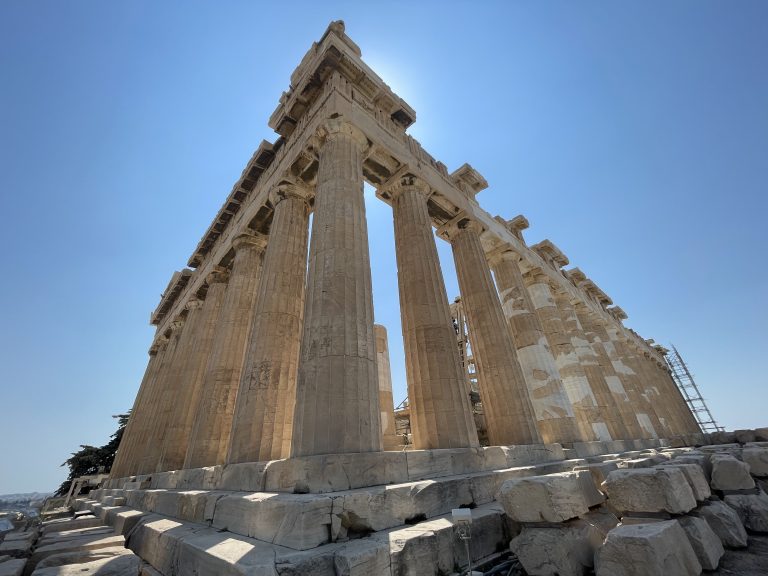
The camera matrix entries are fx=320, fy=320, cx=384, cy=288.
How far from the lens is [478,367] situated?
1043 centimetres

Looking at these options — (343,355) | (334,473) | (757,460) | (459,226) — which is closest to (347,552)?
(334,473)

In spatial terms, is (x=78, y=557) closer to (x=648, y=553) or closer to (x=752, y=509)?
(x=648, y=553)

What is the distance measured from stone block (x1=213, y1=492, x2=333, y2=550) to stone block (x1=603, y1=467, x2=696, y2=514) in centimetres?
326

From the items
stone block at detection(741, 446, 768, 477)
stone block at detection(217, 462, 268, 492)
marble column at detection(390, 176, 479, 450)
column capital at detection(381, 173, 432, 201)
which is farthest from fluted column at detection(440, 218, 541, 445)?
stone block at detection(217, 462, 268, 492)

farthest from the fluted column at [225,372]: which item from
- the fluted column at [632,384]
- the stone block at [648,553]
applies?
the fluted column at [632,384]

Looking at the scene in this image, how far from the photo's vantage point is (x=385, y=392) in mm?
16172

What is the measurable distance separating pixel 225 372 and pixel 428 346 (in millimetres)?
6627

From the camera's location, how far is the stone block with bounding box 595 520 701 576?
104 inches

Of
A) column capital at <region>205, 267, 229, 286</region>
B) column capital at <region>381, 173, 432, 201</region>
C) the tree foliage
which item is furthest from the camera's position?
the tree foliage

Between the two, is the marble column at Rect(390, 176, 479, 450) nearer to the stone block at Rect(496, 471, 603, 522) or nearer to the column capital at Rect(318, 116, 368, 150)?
the column capital at Rect(318, 116, 368, 150)

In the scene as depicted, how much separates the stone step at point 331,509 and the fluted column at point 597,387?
40.3ft

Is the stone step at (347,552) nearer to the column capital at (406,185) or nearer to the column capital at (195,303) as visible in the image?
the column capital at (406,185)

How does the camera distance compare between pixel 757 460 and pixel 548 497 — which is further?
pixel 757 460

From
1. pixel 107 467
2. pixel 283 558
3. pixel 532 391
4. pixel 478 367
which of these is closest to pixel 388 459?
pixel 283 558
